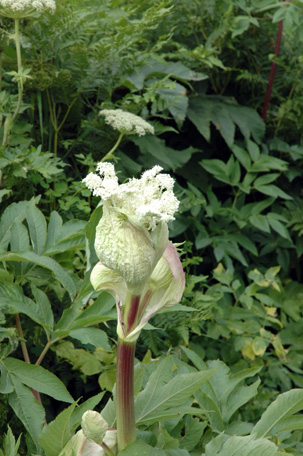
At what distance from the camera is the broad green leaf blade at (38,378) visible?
1.15 meters

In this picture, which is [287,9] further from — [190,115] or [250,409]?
[250,409]

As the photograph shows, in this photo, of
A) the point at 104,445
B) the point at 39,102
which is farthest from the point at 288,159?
the point at 104,445

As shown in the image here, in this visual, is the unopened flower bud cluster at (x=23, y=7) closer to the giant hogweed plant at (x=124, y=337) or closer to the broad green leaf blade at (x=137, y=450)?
the giant hogweed plant at (x=124, y=337)

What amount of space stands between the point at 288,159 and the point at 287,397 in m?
1.90

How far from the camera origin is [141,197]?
0.83m

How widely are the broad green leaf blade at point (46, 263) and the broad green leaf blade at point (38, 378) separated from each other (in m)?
0.18

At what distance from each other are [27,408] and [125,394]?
295mm

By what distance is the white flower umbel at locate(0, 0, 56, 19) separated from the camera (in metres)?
1.60

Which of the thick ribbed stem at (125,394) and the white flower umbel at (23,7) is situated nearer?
the thick ribbed stem at (125,394)

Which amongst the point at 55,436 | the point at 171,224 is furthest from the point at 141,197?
the point at 171,224

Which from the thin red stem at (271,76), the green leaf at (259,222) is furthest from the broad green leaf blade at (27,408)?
the thin red stem at (271,76)

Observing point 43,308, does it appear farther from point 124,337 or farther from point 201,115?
point 201,115

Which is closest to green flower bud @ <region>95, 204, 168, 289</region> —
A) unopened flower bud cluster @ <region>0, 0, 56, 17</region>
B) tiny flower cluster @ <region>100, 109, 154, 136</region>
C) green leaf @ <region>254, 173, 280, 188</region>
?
unopened flower bud cluster @ <region>0, 0, 56, 17</region>

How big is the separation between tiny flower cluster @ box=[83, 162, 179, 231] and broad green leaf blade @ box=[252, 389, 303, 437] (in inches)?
17.6
